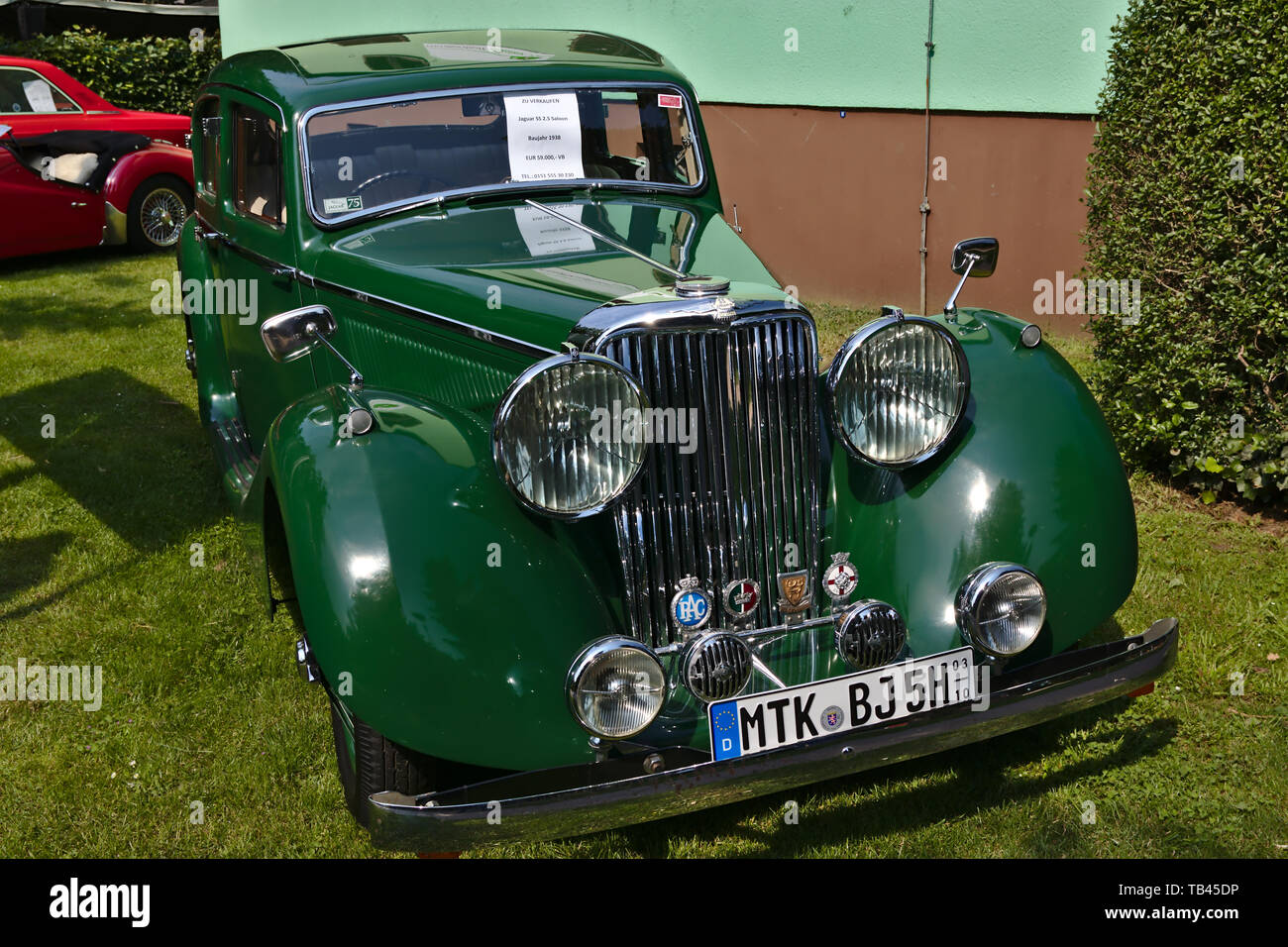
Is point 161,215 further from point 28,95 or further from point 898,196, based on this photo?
point 898,196

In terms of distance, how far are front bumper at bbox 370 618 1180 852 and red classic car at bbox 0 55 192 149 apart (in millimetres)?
9275

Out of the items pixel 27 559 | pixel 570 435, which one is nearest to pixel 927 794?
pixel 570 435

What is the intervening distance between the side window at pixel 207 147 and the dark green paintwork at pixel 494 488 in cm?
57

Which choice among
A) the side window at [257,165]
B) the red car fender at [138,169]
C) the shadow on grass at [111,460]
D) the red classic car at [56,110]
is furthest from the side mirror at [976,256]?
the red classic car at [56,110]

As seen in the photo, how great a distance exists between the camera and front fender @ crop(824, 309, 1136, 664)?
9.48ft

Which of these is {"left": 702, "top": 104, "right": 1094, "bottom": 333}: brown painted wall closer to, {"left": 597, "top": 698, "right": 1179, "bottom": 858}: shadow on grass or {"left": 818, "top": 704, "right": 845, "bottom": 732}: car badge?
{"left": 597, "top": 698, "right": 1179, "bottom": 858}: shadow on grass

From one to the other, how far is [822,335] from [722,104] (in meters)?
2.46

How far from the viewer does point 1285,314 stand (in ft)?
14.0

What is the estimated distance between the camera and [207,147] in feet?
16.0

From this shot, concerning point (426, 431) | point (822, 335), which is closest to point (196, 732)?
point (426, 431)

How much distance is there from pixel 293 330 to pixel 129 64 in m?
13.0

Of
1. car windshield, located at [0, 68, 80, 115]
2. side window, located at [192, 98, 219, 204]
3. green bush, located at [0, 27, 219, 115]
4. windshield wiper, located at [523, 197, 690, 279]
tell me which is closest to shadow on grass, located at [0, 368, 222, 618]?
side window, located at [192, 98, 219, 204]
